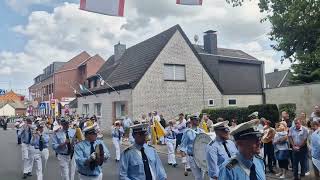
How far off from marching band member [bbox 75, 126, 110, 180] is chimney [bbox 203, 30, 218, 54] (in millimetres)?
31037

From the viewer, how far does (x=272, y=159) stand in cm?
1379

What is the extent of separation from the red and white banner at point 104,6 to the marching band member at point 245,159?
6119 millimetres

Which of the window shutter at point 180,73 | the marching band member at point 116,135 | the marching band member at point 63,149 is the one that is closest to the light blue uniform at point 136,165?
the marching band member at point 63,149

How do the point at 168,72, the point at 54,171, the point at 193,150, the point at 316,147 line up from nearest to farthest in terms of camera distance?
the point at 193,150, the point at 316,147, the point at 54,171, the point at 168,72

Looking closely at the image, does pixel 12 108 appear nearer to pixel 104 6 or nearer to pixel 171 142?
pixel 171 142

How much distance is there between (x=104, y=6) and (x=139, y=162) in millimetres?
4547

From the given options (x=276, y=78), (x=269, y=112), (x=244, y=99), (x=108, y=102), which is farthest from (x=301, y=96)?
(x=276, y=78)

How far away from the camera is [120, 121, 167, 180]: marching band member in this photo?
236 inches

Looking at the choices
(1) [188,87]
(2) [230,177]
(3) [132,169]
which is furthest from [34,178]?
(1) [188,87]

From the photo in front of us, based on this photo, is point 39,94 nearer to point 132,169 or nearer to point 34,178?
point 34,178

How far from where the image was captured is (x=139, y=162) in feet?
19.7

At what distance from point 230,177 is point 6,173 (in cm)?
1331

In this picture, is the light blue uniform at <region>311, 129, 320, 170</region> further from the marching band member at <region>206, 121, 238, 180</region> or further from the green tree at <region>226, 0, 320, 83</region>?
the green tree at <region>226, 0, 320, 83</region>

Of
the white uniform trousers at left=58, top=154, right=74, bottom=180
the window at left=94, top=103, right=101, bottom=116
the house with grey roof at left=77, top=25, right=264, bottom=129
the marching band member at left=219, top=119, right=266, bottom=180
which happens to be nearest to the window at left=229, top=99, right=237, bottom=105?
the house with grey roof at left=77, top=25, right=264, bottom=129
